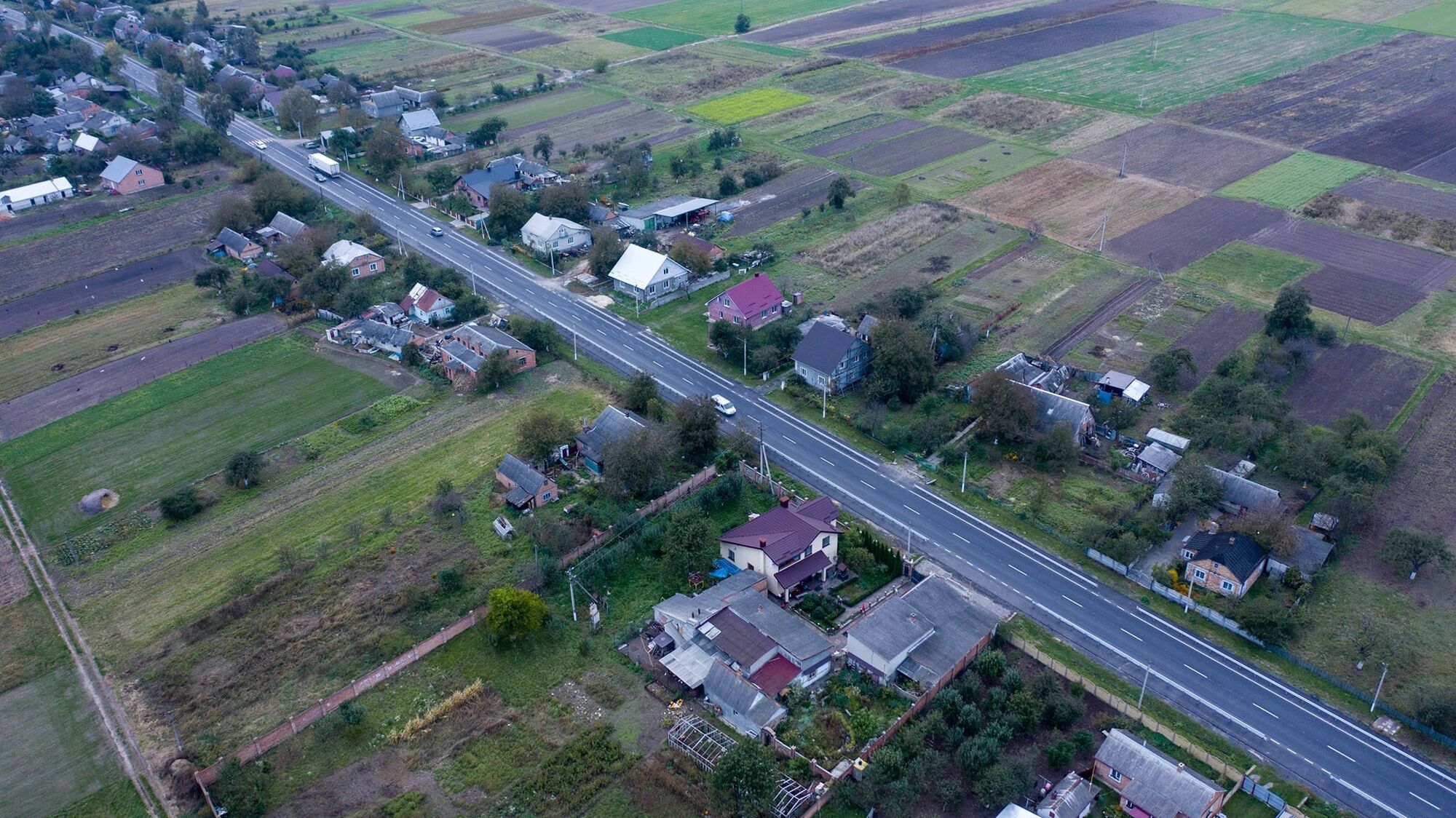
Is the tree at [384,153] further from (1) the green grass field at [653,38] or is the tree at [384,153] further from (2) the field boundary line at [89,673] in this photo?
(1) the green grass field at [653,38]

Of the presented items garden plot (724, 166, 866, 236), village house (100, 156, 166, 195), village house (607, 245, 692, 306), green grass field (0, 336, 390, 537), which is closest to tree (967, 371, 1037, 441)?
village house (607, 245, 692, 306)

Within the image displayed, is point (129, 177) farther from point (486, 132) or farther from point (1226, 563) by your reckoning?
point (1226, 563)

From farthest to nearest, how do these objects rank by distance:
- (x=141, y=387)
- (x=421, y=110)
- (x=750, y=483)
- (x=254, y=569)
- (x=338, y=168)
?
(x=421, y=110)
(x=338, y=168)
(x=141, y=387)
(x=750, y=483)
(x=254, y=569)

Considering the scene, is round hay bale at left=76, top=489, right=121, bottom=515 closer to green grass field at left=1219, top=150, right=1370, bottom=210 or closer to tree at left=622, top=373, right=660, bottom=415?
tree at left=622, top=373, right=660, bottom=415

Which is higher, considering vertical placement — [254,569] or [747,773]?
[747,773]

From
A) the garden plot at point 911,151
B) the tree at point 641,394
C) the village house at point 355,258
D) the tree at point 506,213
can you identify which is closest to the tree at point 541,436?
the tree at point 641,394

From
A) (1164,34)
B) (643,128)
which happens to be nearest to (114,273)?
(643,128)

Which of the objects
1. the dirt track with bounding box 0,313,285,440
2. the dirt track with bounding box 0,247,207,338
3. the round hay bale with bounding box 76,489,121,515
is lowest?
the dirt track with bounding box 0,247,207,338

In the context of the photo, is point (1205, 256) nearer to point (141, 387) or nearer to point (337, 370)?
point (337, 370)
